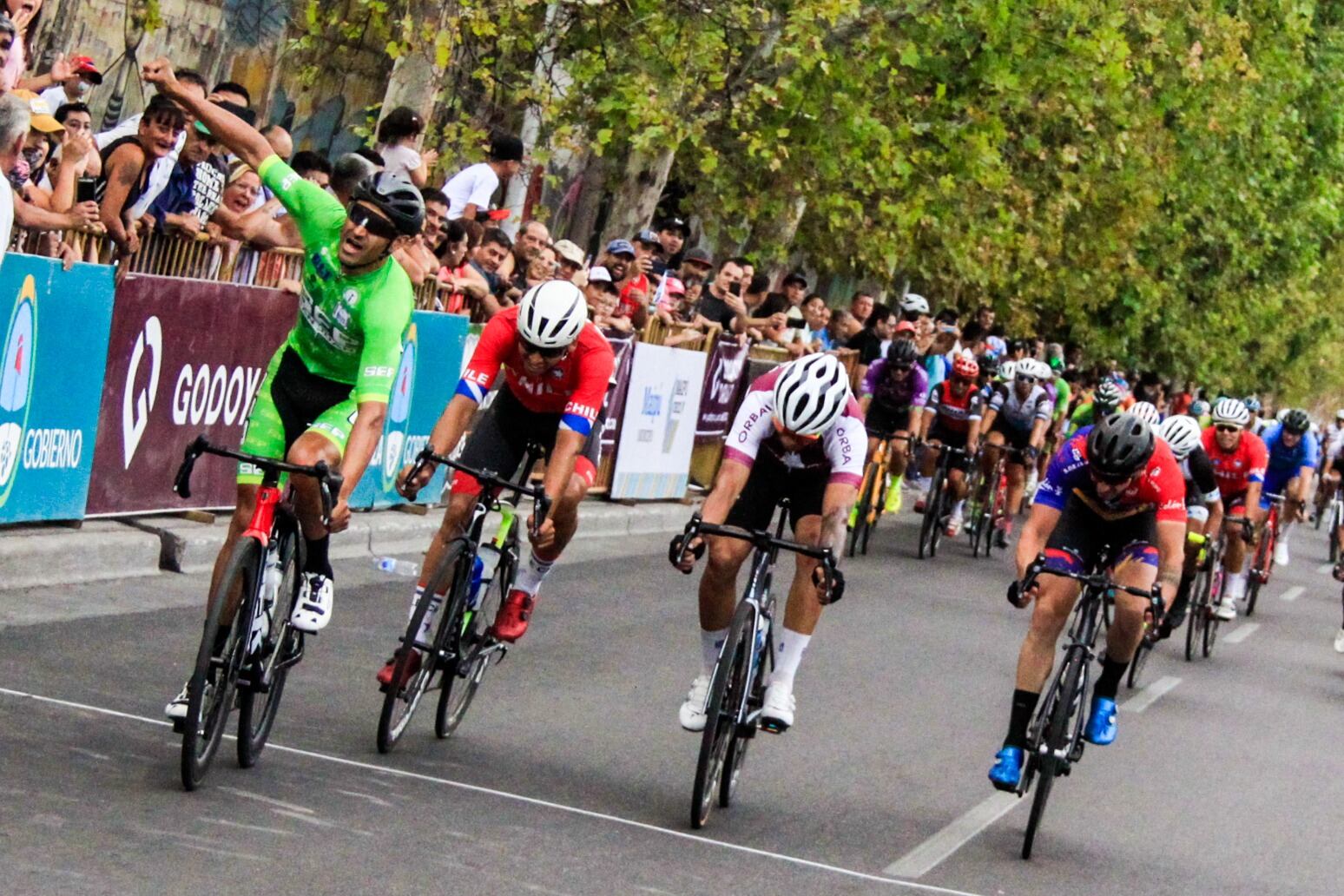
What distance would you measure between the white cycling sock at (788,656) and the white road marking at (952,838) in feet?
2.68

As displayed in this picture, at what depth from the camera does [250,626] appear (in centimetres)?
751

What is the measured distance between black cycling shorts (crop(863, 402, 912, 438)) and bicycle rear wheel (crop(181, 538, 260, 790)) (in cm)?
1339

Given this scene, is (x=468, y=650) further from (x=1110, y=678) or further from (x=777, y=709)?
(x=1110, y=678)

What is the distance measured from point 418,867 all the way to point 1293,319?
57570 millimetres

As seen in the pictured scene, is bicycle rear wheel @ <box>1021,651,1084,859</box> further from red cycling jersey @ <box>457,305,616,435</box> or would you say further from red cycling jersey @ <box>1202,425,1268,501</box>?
red cycling jersey @ <box>1202,425,1268,501</box>

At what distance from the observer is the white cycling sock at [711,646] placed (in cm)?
923

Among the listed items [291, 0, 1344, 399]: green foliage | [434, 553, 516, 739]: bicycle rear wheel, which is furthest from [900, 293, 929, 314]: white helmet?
[434, 553, 516, 739]: bicycle rear wheel

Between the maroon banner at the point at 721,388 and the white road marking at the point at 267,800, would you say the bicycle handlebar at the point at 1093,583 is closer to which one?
the white road marking at the point at 267,800

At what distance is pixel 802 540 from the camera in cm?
936

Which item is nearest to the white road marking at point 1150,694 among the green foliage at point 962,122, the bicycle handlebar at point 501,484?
the bicycle handlebar at point 501,484

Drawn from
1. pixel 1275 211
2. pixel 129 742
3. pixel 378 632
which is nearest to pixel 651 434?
pixel 378 632

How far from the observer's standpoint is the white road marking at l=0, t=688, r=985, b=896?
7.85 meters

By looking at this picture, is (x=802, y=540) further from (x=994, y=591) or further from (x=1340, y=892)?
(x=994, y=591)

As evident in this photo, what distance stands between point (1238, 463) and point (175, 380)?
8.84m
